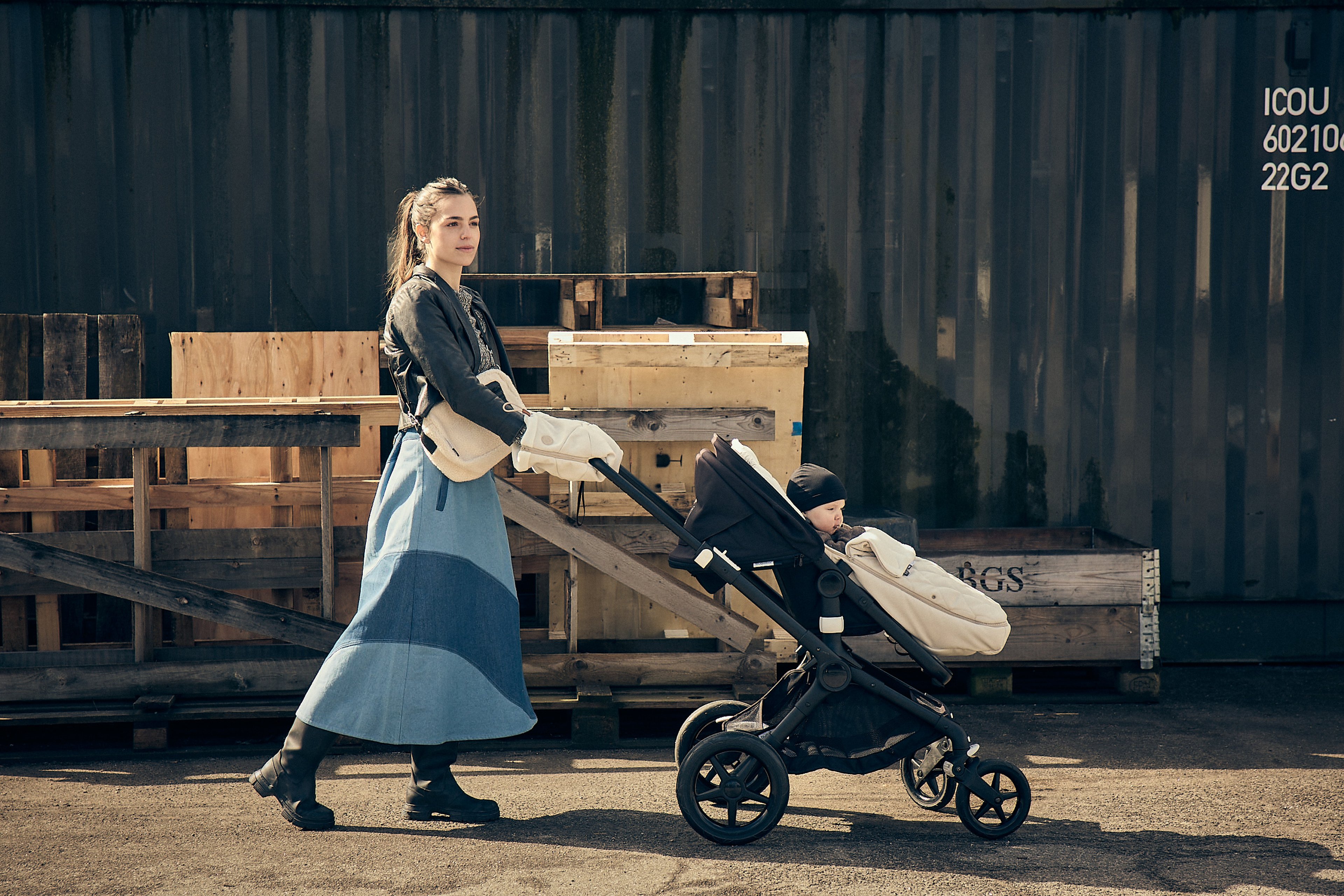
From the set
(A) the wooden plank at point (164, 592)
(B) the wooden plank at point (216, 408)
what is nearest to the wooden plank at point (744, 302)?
(A) the wooden plank at point (164, 592)

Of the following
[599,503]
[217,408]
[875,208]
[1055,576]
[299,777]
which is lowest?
[299,777]

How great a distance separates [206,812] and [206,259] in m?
3.70

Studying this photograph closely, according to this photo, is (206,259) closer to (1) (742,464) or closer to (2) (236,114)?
(2) (236,114)

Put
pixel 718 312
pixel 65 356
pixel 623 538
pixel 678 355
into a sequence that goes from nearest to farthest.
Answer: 1. pixel 678 355
2. pixel 623 538
3. pixel 65 356
4. pixel 718 312

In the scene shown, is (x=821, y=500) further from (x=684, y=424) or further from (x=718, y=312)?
(x=718, y=312)

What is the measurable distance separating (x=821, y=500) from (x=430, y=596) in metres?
1.46

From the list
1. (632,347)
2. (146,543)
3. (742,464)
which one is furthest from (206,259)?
(742,464)

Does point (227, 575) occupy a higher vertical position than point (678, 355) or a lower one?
lower

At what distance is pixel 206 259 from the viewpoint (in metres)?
6.90

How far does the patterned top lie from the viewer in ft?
13.9

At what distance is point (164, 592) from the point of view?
5156mm

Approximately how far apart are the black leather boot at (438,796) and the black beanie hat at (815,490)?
1615 millimetres

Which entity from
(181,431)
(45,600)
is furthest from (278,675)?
(45,600)

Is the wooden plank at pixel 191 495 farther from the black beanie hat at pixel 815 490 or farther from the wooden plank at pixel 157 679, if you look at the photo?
the black beanie hat at pixel 815 490
